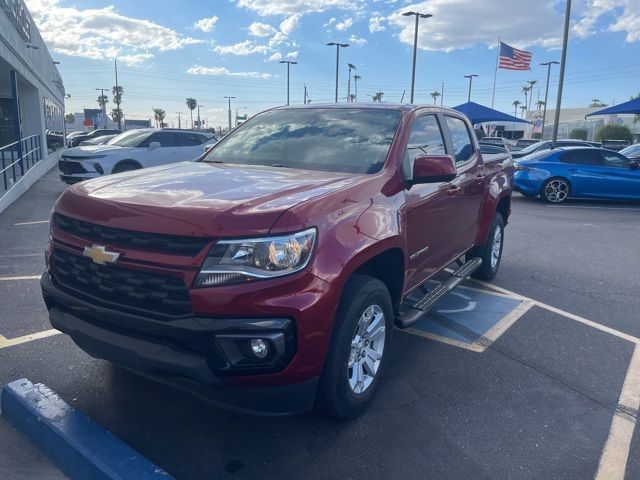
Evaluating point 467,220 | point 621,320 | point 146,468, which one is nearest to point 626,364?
point 621,320

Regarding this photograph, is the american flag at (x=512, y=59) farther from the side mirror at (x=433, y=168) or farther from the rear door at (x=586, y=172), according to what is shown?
the side mirror at (x=433, y=168)

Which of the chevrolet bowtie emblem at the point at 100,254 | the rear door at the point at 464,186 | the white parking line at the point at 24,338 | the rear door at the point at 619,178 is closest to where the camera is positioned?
the chevrolet bowtie emblem at the point at 100,254

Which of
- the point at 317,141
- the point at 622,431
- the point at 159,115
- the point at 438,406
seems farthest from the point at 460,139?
the point at 159,115

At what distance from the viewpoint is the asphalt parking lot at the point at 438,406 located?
9.41 feet

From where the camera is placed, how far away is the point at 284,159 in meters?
4.07

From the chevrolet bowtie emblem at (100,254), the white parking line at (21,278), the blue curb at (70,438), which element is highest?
the chevrolet bowtie emblem at (100,254)

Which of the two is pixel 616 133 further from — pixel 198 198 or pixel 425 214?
pixel 198 198

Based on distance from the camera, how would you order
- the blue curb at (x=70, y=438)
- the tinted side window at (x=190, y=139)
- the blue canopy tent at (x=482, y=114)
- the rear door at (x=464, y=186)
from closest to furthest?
the blue curb at (x=70, y=438) → the rear door at (x=464, y=186) → the tinted side window at (x=190, y=139) → the blue canopy tent at (x=482, y=114)

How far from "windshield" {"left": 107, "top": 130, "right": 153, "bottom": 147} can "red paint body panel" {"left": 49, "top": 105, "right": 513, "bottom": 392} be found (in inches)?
421

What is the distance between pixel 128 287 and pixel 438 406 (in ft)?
6.79

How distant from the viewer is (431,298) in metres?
4.24

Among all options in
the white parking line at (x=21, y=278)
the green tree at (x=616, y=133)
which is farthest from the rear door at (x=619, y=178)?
the green tree at (x=616, y=133)

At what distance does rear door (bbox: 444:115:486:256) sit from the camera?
4.72 m

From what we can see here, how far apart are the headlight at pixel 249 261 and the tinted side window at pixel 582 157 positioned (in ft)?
43.1
